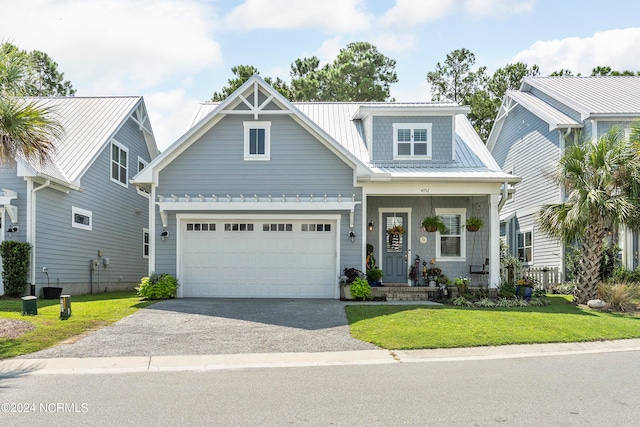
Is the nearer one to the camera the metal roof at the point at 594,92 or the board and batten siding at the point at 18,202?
the board and batten siding at the point at 18,202

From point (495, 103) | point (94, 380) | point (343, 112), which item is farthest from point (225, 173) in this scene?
point (495, 103)

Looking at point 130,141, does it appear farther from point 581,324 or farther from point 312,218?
point 581,324

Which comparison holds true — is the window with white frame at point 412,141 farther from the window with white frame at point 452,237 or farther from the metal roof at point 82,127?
the metal roof at point 82,127

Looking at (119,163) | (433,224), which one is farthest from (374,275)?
(119,163)

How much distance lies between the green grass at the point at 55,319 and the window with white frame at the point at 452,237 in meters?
9.21

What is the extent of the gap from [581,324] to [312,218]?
7.91m

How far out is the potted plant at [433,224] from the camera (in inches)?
748

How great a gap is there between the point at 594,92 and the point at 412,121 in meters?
8.70

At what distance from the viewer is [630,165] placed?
Answer: 1565 cm

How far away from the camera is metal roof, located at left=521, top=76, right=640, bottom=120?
20.8 metres

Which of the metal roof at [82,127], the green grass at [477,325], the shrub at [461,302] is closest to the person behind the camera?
the green grass at [477,325]

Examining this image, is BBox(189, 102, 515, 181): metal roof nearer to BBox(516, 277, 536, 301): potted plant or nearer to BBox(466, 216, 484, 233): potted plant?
BBox(466, 216, 484, 233): potted plant

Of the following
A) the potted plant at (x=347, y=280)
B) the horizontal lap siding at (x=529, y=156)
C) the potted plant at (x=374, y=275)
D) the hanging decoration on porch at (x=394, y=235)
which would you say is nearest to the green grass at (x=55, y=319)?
the potted plant at (x=347, y=280)

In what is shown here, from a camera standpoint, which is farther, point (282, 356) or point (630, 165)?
point (630, 165)
